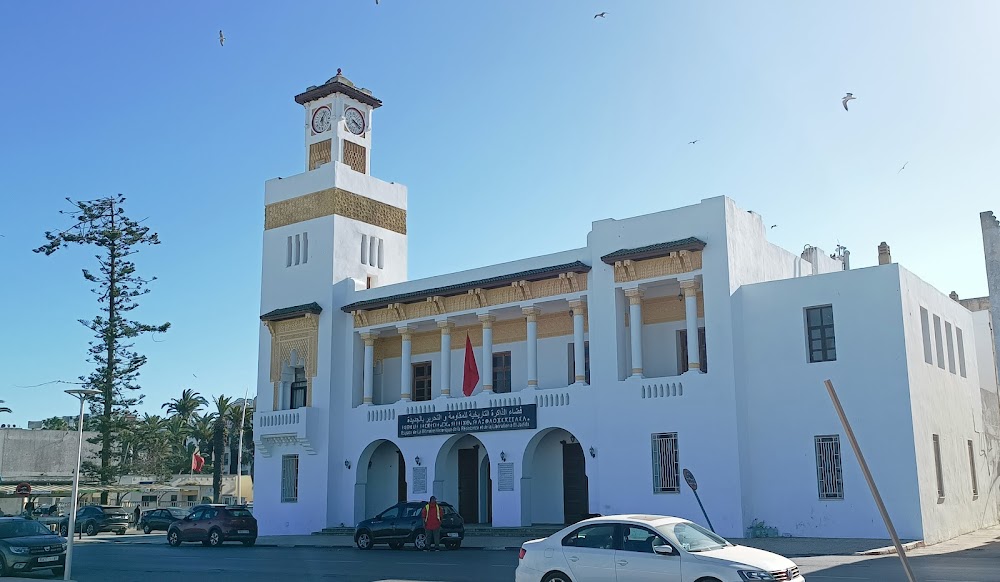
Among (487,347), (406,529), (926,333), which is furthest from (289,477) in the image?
(926,333)

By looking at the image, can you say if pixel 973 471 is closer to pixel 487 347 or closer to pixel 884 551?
pixel 884 551

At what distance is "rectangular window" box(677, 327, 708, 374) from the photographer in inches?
1037

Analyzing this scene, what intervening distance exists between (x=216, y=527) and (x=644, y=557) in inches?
810

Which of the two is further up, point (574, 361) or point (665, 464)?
point (574, 361)

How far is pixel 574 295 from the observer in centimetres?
2820

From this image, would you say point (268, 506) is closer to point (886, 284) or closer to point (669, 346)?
point (669, 346)

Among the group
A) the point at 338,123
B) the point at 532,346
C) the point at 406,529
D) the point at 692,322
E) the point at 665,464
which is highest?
the point at 338,123

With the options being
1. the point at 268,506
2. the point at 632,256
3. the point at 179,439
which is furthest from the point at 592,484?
the point at 179,439

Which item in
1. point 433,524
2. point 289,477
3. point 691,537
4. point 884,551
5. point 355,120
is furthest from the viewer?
Answer: point 355,120

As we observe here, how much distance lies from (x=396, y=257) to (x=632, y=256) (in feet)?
41.9

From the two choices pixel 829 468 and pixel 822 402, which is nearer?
pixel 829 468

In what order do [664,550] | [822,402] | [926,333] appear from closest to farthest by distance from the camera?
1. [664,550]
2. [822,402]
3. [926,333]

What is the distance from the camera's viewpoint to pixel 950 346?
27.4m

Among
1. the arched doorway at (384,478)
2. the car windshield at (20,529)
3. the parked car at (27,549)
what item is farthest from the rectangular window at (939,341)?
the car windshield at (20,529)
